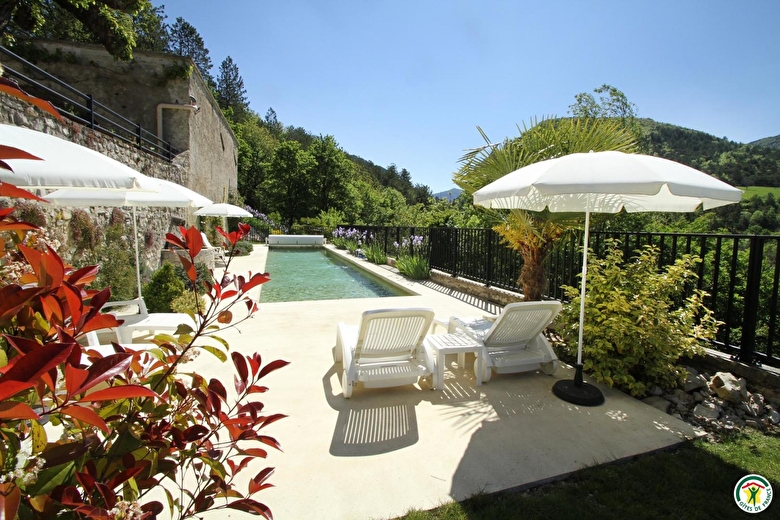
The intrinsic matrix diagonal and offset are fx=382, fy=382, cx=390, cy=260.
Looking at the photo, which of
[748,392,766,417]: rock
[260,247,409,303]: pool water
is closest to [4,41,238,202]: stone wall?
[260,247,409,303]: pool water

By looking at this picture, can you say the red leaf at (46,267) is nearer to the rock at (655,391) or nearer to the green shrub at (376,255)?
the rock at (655,391)

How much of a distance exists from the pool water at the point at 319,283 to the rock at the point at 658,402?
19.5ft

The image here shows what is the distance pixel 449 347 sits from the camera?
382 cm

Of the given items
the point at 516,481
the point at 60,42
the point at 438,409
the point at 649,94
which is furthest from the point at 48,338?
the point at 649,94

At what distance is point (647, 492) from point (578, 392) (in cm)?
126

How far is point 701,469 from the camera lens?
2.56 metres

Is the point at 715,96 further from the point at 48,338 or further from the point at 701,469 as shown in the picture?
the point at 48,338

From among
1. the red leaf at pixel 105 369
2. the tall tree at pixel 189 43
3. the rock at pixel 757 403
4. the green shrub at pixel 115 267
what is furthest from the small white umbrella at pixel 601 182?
the tall tree at pixel 189 43

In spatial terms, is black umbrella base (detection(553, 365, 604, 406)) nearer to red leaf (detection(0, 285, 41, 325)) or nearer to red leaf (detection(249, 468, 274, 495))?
red leaf (detection(249, 468, 274, 495))

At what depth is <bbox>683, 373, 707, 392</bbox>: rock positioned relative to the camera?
364cm

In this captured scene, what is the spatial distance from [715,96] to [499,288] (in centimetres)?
1280

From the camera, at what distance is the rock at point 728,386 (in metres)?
3.38

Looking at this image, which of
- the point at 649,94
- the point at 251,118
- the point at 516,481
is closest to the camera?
the point at 516,481

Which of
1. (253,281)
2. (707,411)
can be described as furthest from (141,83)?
(707,411)
